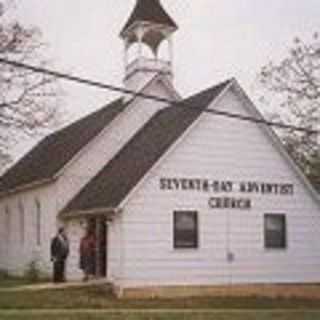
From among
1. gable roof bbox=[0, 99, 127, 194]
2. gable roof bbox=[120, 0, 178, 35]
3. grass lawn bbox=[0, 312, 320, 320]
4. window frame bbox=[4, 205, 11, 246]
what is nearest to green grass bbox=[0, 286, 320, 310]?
grass lawn bbox=[0, 312, 320, 320]

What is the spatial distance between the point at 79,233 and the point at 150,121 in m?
5.81

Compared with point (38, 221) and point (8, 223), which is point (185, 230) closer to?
point (38, 221)

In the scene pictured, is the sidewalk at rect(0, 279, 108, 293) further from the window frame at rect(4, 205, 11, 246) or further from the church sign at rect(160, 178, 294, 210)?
the window frame at rect(4, 205, 11, 246)

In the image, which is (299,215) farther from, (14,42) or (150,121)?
(14,42)

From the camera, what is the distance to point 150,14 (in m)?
40.2

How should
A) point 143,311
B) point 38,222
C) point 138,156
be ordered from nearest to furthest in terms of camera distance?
point 143,311 < point 138,156 < point 38,222

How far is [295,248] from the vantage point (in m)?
33.9

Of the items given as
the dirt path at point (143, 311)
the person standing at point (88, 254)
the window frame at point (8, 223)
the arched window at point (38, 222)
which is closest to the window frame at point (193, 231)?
the person standing at point (88, 254)

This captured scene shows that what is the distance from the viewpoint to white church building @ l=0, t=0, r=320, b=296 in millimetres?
31328

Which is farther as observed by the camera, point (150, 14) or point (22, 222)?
point (22, 222)

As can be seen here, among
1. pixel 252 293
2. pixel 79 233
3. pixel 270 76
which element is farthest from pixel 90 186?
pixel 270 76

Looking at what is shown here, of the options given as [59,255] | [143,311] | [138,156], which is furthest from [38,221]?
[143,311]

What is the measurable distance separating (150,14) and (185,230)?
40.3 feet

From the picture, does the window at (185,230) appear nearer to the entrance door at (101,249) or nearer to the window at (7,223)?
the entrance door at (101,249)
